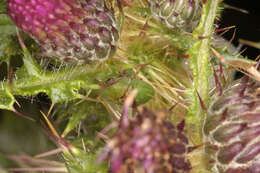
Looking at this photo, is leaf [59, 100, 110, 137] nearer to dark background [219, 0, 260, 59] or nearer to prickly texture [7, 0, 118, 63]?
prickly texture [7, 0, 118, 63]

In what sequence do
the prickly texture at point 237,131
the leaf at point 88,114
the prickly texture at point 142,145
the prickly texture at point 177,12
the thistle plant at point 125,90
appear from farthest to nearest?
the leaf at point 88,114 < the prickly texture at point 177,12 < the prickly texture at point 237,131 < the thistle plant at point 125,90 < the prickly texture at point 142,145

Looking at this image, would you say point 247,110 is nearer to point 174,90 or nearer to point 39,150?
point 174,90

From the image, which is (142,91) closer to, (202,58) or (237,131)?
(202,58)

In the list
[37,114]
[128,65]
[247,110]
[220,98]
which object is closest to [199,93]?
[220,98]

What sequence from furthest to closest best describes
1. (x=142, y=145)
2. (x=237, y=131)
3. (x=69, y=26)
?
(x=69, y=26) < (x=237, y=131) < (x=142, y=145)

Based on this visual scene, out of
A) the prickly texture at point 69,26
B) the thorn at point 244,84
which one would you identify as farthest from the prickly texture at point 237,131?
the prickly texture at point 69,26

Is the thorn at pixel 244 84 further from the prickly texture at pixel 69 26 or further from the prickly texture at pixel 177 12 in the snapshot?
the prickly texture at pixel 69 26

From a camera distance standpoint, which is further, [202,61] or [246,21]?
[246,21]

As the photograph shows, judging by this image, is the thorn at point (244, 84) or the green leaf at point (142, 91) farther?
the green leaf at point (142, 91)

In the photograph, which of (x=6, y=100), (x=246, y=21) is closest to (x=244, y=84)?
(x=6, y=100)
